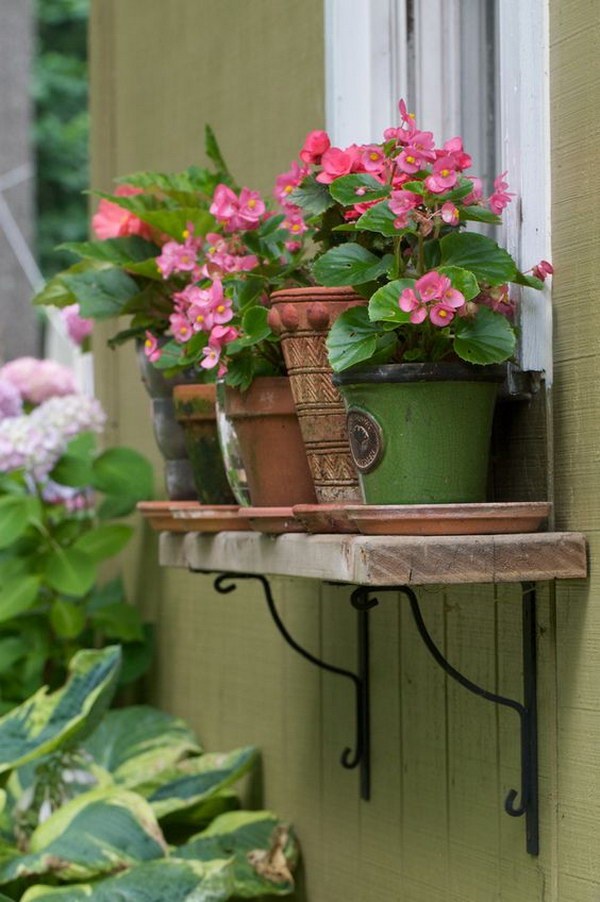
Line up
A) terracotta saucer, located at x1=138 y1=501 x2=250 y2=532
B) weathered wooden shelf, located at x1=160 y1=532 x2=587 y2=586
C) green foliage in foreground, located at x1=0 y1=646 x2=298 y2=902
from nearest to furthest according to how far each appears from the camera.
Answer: weathered wooden shelf, located at x1=160 y1=532 x2=587 y2=586, terracotta saucer, located at x1=138 y1=501 x2=250 y2=532, green foliage in foreground, located at x1=0 y1=646 x2=298 y2=902

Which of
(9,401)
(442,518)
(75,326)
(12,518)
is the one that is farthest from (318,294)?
(9,401)

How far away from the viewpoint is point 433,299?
1261 millimetres

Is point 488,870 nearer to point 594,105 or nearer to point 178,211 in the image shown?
point 594,105

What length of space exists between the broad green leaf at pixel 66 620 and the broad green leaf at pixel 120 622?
43 mm

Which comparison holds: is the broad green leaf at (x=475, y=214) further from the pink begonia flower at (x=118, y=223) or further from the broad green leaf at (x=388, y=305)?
the pink begonia flower at (x=118, y=223)

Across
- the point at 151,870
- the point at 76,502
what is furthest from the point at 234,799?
the point at 76,502

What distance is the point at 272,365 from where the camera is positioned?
5.08 ft

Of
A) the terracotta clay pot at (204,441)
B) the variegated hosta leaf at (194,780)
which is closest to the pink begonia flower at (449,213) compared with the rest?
the terracotta clay pot at (204,441)

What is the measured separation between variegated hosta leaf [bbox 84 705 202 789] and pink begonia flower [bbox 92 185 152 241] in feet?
2.92

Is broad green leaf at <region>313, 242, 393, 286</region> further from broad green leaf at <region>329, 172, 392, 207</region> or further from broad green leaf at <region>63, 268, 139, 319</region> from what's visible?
broad green leaf at <region>63, 268, 139, 319</region>

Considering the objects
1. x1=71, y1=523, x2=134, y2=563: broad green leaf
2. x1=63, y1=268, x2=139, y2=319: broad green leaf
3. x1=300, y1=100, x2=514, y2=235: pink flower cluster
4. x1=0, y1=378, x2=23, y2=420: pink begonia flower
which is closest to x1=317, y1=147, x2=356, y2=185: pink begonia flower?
x1=300, y1=100, x2=514, y2=235: pink flower cluster

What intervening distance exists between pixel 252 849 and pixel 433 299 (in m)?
1.07

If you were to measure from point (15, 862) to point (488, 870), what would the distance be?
2.46 feet

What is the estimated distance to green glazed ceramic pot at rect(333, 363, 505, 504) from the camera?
1.29 meters
